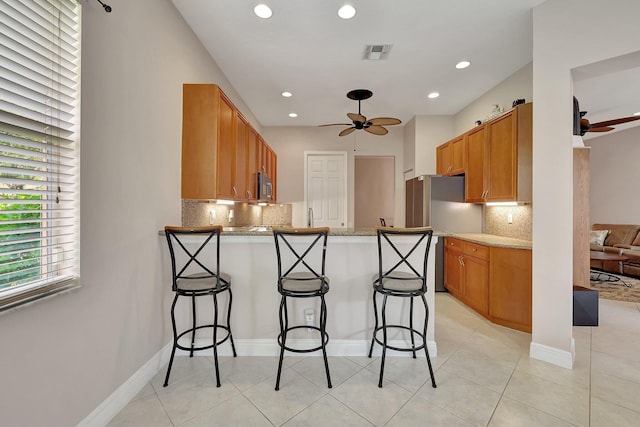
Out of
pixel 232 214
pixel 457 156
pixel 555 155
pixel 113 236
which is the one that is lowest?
pixel 113 236

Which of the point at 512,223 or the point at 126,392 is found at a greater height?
the point at 512,223

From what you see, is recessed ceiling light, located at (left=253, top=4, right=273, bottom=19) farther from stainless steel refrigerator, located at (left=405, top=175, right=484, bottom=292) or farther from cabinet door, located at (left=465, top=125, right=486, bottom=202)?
stainless steel refrigerator, located at (left=405, top=175, right=484, bottom=292)

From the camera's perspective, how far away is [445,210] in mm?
4020

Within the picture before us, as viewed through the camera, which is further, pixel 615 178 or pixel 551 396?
pixel 615 178

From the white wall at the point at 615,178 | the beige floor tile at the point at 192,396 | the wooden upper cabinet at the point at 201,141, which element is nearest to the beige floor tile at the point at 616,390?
the beige floor tile at the point at 192,396

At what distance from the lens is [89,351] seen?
1.46m

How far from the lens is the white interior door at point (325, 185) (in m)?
5.47

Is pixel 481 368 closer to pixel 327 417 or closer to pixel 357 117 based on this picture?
pixel 327 417

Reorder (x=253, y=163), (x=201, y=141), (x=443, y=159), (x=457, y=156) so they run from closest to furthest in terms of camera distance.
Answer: (x=201, y=141)
(x=253, y=163)
(x=457, y=156)
(x=443, y=159)

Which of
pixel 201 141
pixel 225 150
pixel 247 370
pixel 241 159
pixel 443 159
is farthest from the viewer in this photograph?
pixel 443 159

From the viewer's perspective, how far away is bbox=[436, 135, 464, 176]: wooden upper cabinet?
3.94 m

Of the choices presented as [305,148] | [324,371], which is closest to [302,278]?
[324,371]

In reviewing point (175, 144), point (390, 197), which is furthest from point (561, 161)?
point (390, 197)

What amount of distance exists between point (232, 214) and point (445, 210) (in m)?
3.16
